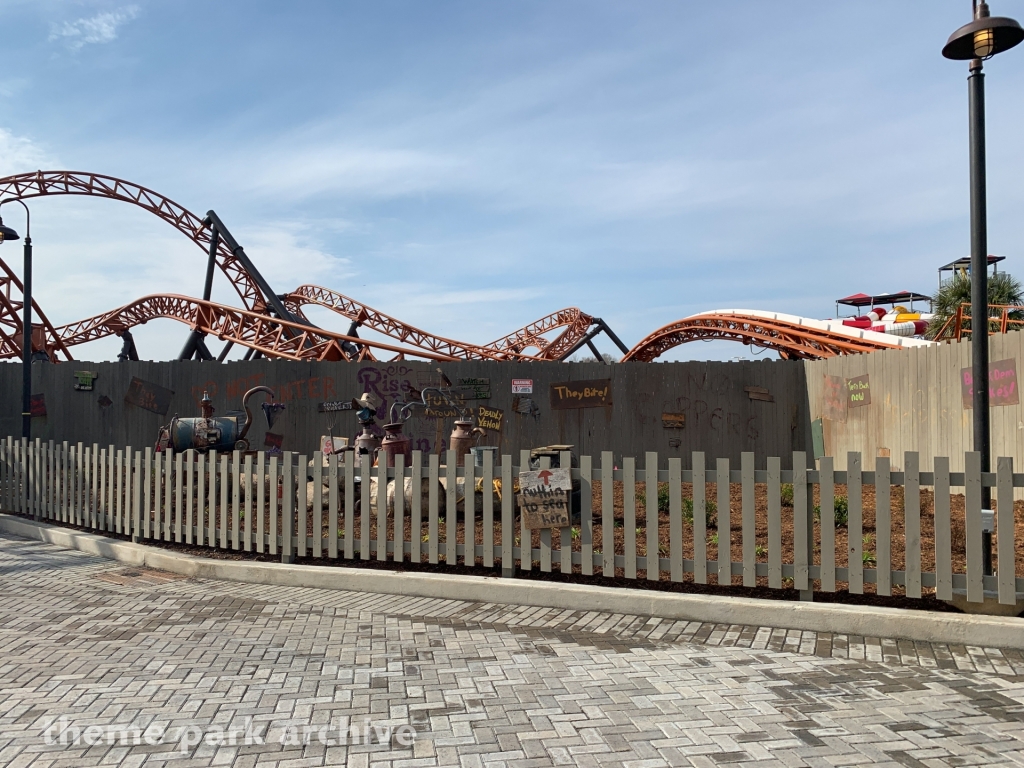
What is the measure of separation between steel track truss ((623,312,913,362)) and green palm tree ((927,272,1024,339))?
9.39ft

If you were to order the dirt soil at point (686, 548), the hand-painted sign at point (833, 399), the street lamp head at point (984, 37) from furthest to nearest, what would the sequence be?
the hand-painted sign at point (833, 399) → the dirt soil at point (686, 548) → the street lamp head at point (984, 37)

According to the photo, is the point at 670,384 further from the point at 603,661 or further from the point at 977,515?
the point at 603,661

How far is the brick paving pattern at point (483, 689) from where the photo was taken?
3467 millimetres

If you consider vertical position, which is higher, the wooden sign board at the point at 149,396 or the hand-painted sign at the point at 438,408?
A: the wooden sign board at the point at 149,396

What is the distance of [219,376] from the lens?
15305 mm

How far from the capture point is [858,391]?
1212 cm

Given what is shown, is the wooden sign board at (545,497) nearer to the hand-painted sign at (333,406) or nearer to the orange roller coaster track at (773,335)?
the hand-painted sign at (333,406)

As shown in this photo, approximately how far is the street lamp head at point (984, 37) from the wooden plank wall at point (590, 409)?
9.28 meters

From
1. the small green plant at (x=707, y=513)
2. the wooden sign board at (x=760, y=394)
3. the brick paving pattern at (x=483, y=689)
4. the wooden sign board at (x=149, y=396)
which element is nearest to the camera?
the brick paving pattern at (x=483, y=689)

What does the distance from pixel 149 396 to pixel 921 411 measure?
1419 centimetres

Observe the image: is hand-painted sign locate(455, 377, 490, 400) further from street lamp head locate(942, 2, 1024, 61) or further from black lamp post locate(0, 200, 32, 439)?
street lamp head locate(942, 2, 1024, 61)

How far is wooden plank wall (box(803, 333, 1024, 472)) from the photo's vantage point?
8586 mm

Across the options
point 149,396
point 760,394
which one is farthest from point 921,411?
A: point 149,396

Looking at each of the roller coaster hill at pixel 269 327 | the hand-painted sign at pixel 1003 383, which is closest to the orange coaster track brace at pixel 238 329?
the roller coaster hill at pixel 269 327
